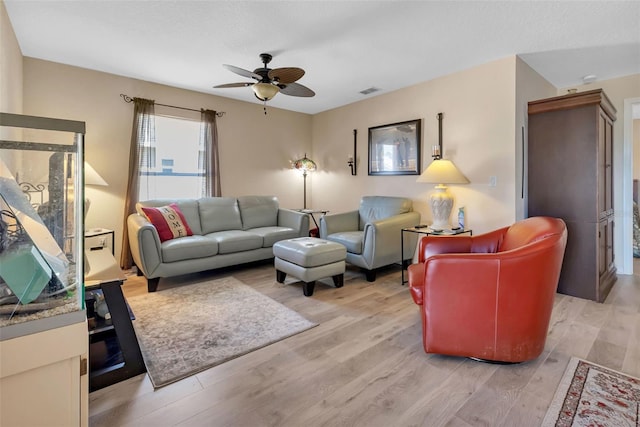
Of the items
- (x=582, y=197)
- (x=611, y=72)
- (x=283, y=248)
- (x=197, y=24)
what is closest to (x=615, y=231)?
(x=582, y=197)

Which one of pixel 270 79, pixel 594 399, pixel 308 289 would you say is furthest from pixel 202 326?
pixel 594 399

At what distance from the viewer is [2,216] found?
3.29 feet

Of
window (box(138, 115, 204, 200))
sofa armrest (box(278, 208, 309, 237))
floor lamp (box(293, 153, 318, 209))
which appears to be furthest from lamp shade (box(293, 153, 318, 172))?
window (box(138, 115, 204, 200))

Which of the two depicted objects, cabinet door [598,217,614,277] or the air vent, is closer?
cabinet door [598,217,614,277]

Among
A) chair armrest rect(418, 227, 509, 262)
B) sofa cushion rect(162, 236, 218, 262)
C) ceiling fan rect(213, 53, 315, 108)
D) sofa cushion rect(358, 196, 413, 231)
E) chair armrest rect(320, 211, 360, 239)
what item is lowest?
sofa cushion rect(162, 236, 218, 262)

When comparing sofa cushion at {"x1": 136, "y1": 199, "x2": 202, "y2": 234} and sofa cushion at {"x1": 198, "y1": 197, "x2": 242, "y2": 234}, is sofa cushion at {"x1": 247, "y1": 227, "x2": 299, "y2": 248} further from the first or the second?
sofa cushion at {"x1": 136, "y1": 199, "x2": 202, "y2": 234}

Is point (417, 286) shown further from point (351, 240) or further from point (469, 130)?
point (469, 130)

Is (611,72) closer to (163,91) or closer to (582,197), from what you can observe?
(582,197)

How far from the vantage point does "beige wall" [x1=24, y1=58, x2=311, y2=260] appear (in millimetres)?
A: 3426

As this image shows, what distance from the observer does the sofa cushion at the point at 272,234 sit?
13.2 ft

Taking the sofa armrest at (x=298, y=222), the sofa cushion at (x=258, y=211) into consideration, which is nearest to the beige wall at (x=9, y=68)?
the sofa cushion at (x=258, y=211)

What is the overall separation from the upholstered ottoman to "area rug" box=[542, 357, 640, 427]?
1.93m

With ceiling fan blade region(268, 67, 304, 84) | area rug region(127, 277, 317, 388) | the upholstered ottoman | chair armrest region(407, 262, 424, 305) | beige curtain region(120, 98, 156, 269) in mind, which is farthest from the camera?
beige curtain region(120, 98, 156, 269)

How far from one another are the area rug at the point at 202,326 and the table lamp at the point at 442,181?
1922mm
